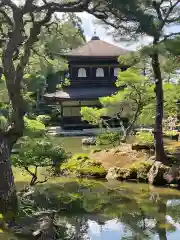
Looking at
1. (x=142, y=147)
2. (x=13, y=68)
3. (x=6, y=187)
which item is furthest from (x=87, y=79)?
(x=6, y=187)

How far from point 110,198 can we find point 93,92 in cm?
1779

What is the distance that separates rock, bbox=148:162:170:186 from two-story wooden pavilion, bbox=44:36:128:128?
1527 centimetres

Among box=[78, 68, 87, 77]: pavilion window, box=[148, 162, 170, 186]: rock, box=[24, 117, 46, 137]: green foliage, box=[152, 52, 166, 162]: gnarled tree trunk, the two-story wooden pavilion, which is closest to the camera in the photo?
box=[24, 117, 46, 137]: green foliage

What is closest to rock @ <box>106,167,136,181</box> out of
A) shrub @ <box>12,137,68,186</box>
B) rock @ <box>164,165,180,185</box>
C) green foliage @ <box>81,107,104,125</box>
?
rock @ <box>164,165,180,185</box>

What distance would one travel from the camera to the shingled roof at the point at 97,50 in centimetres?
2769

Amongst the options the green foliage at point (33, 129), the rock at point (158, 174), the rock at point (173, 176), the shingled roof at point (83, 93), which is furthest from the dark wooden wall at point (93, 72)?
the green foliage at point (33, 129)

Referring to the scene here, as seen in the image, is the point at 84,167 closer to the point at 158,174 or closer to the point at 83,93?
the point at 158,174

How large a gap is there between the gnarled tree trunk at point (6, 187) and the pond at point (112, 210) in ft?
2.90

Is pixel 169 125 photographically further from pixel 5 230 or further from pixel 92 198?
pixel 5 230

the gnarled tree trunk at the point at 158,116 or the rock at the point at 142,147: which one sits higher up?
the gnarled tree trunk at the point at 158,116

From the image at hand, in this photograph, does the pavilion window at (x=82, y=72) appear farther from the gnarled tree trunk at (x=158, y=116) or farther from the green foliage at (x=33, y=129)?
the green foliage at (x=33, y=129)

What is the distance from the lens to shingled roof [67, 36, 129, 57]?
2769 cm

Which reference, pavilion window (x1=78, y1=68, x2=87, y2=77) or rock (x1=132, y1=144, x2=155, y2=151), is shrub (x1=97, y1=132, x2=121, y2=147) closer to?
rock (x1=132, y1=144, x2=155, y2=151)

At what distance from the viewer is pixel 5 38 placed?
7.36m
